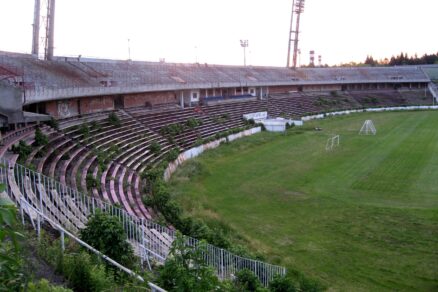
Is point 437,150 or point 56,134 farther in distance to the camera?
point 437,150

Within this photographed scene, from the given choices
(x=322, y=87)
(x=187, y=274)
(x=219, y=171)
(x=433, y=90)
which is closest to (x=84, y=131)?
(x=219, y=171)

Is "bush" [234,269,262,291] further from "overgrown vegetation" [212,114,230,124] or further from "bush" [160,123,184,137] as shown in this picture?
"overgrown vegetation" [212,114,230,124]

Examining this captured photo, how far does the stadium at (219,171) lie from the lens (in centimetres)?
1284

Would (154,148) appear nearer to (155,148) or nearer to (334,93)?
(155,148)

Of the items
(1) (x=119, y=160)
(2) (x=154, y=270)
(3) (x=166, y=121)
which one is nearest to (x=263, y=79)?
(3) (x=166, y=121)

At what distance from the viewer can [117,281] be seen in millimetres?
7402

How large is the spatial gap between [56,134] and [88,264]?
52.9 feet

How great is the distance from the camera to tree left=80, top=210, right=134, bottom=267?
9125 mm

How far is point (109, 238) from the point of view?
9.17 metres

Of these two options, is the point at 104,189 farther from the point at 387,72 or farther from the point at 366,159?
the point at 387,72

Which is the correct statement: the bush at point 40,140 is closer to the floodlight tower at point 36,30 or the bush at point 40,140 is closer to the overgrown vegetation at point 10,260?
the overgrown vegetation at point 10,260

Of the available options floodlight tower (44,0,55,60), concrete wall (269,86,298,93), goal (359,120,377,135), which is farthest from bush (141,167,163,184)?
concrete wall (269,86,298,93)

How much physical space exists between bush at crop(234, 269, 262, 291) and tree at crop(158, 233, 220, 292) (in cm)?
330

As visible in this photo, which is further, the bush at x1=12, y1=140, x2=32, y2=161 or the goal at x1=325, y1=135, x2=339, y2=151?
the goal at x1=325, y1=135, x2=339, y2=151
